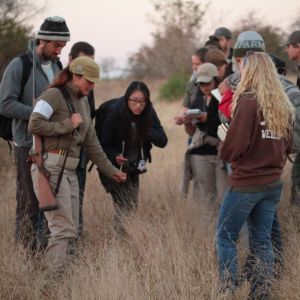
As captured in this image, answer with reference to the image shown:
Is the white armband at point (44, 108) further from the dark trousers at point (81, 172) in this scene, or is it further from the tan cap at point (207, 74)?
the tan cap at point (207, 74)

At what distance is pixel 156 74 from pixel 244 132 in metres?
42.6

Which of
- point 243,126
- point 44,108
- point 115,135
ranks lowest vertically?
point 115,135

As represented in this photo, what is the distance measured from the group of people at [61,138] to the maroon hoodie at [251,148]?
122 cm

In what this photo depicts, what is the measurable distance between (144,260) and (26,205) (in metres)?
1.20

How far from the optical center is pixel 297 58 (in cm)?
651

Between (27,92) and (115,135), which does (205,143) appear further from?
(27,92)

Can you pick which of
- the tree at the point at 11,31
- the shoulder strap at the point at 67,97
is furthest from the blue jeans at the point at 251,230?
the tree at the point at 11,31

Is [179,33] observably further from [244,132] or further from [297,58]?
[244,132]

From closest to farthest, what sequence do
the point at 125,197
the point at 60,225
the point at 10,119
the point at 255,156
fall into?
the point at 255,156 < the point at 60,225 < the point at 10,119 < the point at 125,197

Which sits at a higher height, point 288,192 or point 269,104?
point 269,104

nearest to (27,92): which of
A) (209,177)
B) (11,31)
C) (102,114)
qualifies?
(102,114)

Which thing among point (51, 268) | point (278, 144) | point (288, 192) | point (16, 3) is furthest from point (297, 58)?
point (16, 3)

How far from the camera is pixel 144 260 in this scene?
4832mm

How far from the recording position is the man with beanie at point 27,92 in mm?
5184
